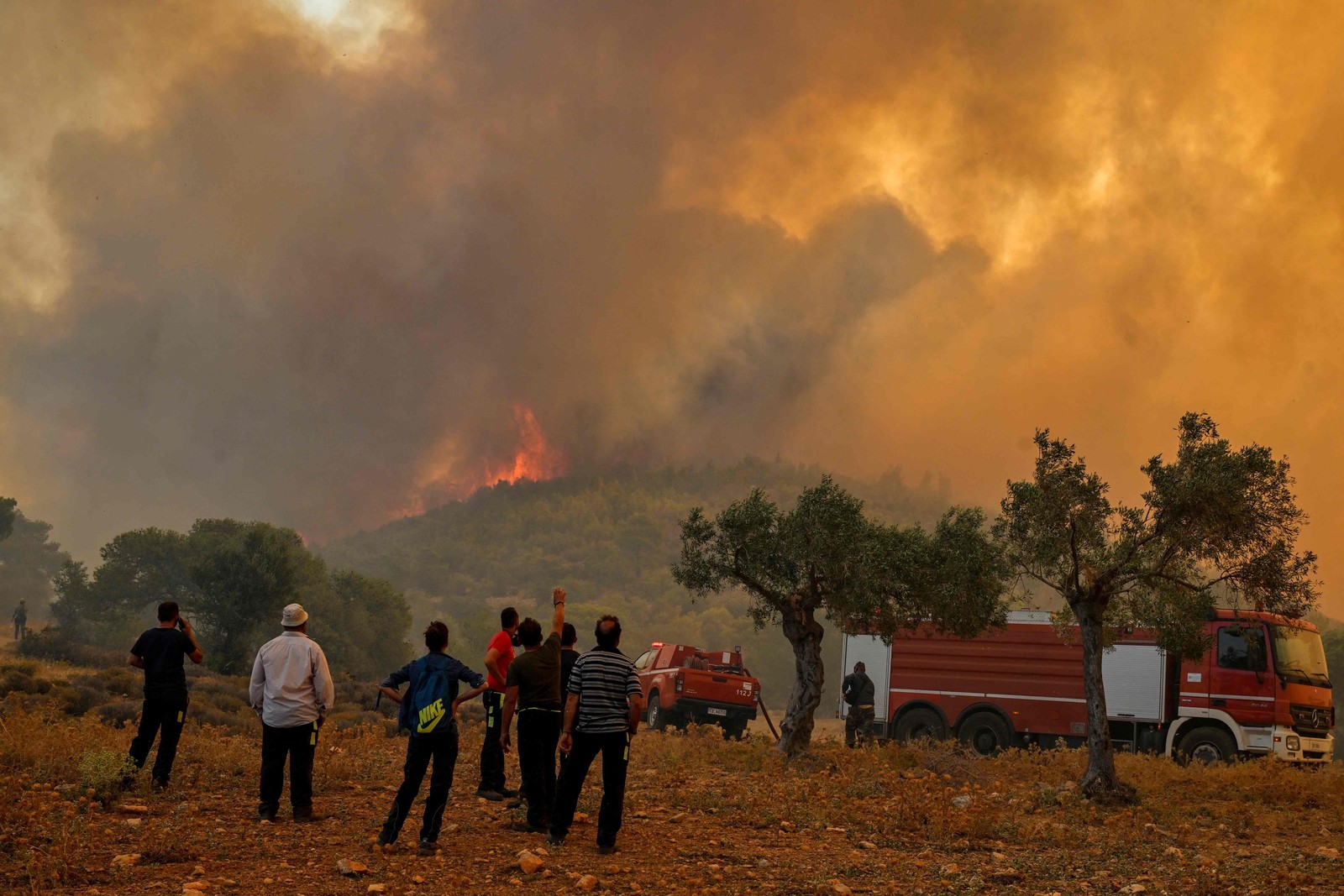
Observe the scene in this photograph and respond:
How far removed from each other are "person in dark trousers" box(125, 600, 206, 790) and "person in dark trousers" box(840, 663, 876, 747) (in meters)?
16.0

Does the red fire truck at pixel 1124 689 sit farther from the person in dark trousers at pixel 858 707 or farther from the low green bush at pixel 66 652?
the low green bush at pixel 66 652

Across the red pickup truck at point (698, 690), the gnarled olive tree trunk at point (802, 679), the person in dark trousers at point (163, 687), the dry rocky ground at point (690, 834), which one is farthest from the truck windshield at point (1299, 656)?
the person in dark trousers at point (163, 687)

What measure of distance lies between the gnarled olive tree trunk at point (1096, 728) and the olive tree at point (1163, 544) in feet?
0.06

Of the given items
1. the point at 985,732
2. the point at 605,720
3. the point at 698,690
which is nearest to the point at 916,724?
the point at 985,732

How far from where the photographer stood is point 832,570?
2202cm

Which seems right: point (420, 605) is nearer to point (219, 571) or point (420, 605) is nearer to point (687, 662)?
point (219, 571)

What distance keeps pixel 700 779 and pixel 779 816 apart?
425cm

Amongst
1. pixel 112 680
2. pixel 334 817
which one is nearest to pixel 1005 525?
pixel 334 817

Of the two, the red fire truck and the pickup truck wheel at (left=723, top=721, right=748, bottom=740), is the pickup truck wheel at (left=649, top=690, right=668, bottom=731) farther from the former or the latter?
the red fire truck

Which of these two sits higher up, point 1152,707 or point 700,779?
point 1152,707

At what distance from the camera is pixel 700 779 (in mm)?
17453

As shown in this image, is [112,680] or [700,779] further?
[112,680]

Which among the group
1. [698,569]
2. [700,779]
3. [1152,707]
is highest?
[698,569]

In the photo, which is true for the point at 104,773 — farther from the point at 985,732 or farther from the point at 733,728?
the point at 985,732
